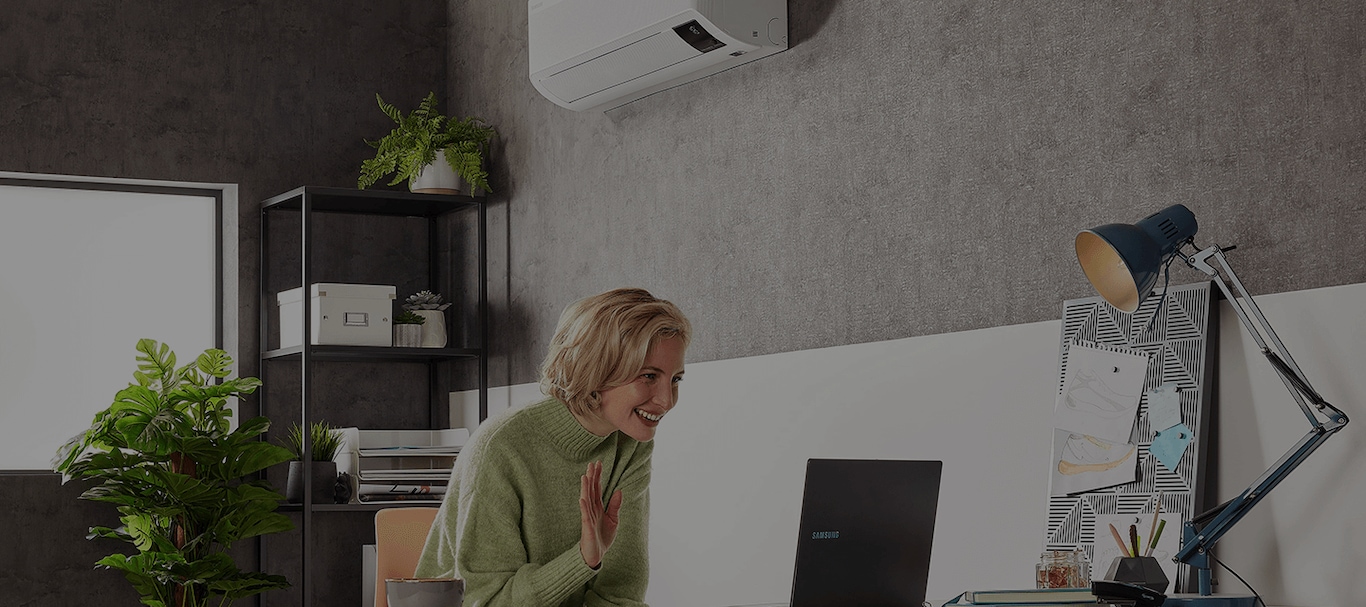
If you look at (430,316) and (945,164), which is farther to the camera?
(430,316)

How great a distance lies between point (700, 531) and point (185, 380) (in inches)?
70.8

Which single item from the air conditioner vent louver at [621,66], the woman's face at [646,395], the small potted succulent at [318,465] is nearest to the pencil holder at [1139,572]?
the woman's face at [646,395]

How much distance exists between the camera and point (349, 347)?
458 cm

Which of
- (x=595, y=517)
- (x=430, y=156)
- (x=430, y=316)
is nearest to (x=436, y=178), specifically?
(x=430, y=156)

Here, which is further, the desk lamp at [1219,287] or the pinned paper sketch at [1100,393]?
→ the pinned paper sketch at [1100,393]

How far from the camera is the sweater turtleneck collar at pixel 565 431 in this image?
235 cm

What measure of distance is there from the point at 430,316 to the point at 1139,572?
302cm

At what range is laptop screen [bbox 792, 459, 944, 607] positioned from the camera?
2092mm

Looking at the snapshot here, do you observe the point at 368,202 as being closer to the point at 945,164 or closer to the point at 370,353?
the point at 370,353

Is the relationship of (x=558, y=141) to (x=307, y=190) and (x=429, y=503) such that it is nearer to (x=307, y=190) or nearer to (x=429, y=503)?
(x=307, y=190)

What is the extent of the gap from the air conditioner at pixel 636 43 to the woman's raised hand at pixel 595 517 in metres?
1.71

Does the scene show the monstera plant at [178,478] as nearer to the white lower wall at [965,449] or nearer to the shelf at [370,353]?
the shelf at [370,353]

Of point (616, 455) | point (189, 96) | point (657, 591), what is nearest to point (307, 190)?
point (189, 96)

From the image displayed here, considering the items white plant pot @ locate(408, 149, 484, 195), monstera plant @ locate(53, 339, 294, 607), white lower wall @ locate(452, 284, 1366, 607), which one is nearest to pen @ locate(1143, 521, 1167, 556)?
white lower wall @ locate(452, 284, 1366, 607)
